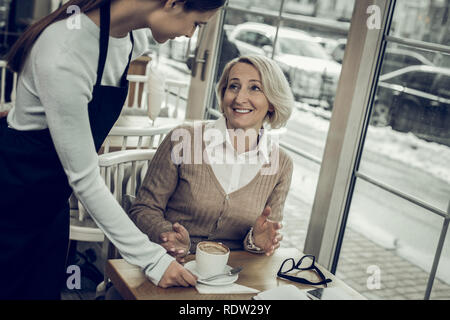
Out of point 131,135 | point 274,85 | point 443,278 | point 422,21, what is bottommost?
point 443,278

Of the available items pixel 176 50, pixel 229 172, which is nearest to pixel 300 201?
pixel 229 172

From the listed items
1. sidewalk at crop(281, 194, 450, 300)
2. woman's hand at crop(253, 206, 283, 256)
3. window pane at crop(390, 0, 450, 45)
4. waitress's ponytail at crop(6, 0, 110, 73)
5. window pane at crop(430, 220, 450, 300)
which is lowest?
sidewalk at crop(281, 194, 450, 300)

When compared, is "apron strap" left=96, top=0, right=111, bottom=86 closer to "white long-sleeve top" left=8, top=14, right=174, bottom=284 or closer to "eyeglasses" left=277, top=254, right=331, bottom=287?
"white long-sleeve top" left=8, top=14, right=174, bottom=284

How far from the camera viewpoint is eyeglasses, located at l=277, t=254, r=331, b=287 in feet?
4.60

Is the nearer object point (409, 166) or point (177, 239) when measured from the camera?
point (177, 239)

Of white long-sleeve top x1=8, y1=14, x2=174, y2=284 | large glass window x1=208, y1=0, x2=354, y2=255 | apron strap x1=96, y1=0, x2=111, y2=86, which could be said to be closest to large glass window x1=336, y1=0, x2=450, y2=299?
large glass window x1=208, y1=0, x2=354, y2=255

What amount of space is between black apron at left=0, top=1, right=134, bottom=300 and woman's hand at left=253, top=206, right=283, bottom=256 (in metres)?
0.61

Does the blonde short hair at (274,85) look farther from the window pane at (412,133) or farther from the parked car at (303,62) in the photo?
the parked car at (303,62)

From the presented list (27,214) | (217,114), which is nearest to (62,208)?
(27,214)

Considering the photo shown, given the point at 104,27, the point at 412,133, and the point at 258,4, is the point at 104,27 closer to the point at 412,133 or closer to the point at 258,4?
Result: the point at 412,133

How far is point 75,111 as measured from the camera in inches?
40.0

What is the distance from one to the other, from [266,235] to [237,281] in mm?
264
